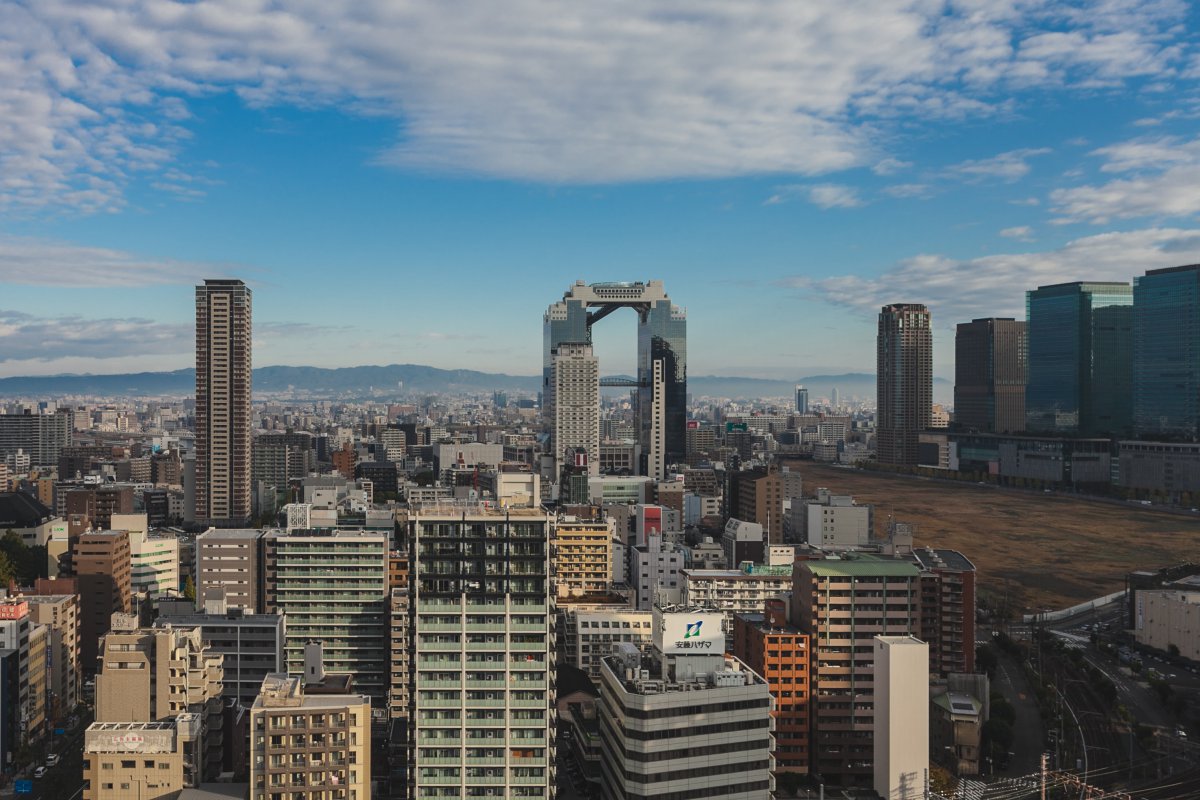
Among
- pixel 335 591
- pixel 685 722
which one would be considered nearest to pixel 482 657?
pixel 685 722

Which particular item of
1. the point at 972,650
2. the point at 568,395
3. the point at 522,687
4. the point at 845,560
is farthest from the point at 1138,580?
the point at 568,395

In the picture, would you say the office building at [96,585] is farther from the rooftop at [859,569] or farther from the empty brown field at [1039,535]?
the empty brown field at [1039,535]

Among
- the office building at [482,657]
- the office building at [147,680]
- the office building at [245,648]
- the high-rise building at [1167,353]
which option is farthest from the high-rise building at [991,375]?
the office building at [147,680]

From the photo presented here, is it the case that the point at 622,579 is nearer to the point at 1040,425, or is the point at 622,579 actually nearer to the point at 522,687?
the point at 522,687

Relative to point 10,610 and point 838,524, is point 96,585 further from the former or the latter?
point 838,524

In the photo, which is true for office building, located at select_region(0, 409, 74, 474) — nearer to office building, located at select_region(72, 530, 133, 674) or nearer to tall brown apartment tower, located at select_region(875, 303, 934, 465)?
office building, located at select_region(72, 530, 133, 674)
